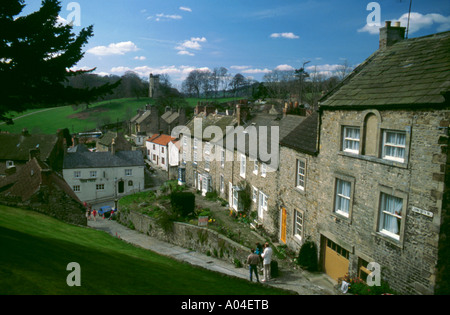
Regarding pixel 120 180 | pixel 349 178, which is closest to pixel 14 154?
pixel 120 180

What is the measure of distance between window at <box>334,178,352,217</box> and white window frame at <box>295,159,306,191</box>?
2.59 meters

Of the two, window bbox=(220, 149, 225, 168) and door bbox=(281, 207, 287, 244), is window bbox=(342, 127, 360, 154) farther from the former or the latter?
window bbox=(220, 149, 225, 168)

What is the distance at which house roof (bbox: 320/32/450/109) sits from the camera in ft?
33.7

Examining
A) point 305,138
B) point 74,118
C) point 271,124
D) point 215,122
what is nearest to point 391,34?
point 305,138

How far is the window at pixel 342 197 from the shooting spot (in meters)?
13.5

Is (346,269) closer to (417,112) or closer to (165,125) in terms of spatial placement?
(417,112)

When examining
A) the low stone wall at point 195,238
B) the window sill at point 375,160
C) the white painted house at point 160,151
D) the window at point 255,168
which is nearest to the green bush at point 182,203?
the low stone wall at point 195,238

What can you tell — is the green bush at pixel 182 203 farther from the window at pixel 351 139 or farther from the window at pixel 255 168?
the window at pixel 351 139

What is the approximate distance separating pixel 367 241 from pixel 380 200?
181cm

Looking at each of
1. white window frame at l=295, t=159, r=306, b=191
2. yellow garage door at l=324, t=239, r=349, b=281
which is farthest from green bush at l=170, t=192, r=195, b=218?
yellow garage door at l=324, t=239, r=349, b=281

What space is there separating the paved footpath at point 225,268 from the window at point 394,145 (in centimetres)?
586

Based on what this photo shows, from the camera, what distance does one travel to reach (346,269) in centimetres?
1363

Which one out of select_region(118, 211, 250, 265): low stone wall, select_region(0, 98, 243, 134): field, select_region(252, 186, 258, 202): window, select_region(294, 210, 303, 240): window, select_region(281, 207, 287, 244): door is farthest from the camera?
select_region(0, 98, 243, 134): field

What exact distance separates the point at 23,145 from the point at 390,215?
4773cm
